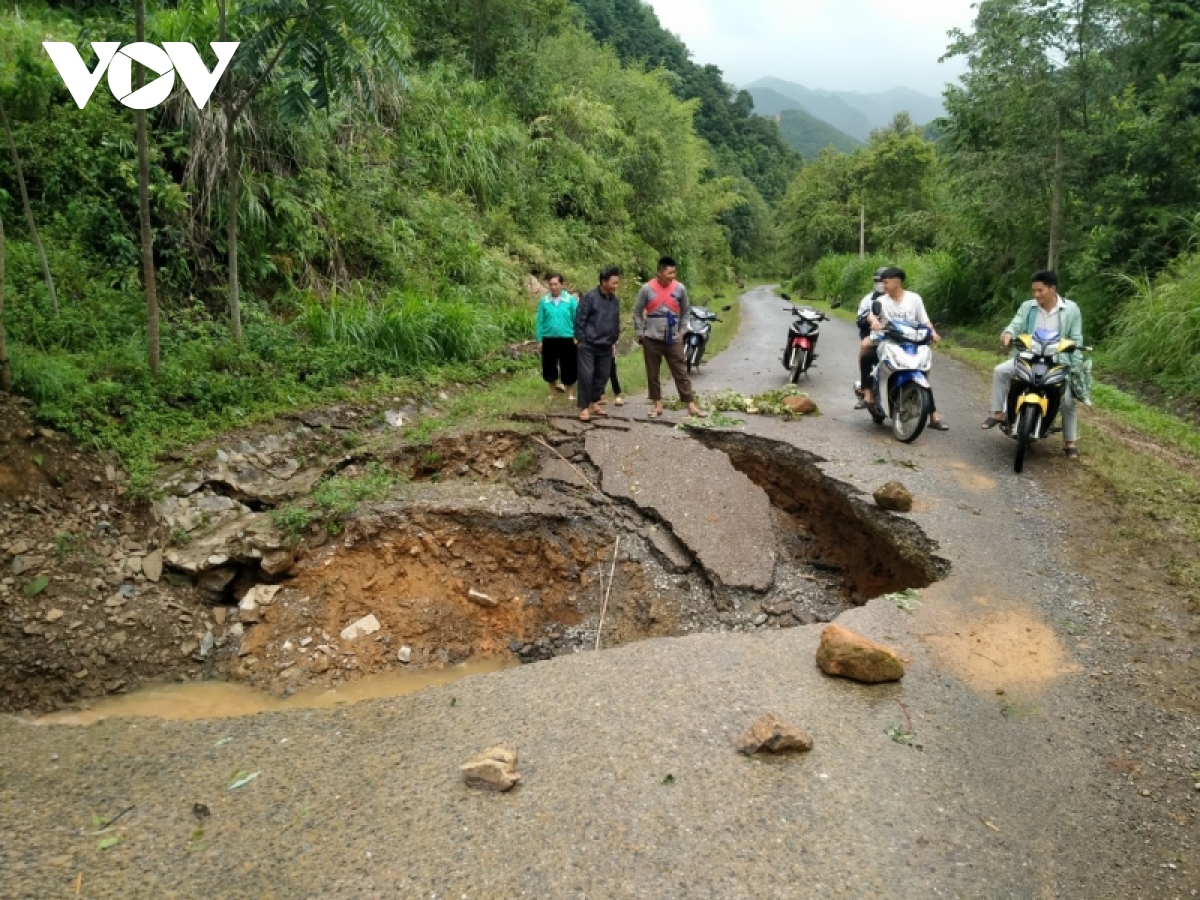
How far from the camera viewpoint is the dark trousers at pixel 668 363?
7.83 metres

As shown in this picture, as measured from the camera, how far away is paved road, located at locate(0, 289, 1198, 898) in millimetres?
2598

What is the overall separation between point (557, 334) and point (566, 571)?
342 centimetres

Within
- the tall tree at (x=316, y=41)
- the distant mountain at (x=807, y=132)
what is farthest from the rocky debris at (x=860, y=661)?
the distant mountain at (x=807, y=132)

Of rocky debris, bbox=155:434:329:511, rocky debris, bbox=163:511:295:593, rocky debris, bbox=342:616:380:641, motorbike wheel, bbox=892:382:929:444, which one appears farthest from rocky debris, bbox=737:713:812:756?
motorbike wheel, bbox=892:382:929:444

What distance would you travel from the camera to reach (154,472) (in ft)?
19.6

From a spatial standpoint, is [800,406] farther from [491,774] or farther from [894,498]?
[491,774]

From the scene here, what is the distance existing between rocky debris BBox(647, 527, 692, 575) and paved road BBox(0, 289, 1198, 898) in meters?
1.30

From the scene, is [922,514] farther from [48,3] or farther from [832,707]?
[48,3]

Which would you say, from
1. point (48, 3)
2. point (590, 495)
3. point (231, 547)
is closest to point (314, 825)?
point (231, 547)

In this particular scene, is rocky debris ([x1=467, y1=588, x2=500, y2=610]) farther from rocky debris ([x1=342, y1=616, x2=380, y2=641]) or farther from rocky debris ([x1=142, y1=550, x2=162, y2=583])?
rocky debris ([x1=142, y1=550, x2=162, y2=583])

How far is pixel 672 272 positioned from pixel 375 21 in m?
3.32

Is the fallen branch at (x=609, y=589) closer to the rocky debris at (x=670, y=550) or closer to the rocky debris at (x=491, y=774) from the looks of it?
the rocky debris at (x=670, y=550)

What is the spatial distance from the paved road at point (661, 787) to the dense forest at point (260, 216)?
3834 mm

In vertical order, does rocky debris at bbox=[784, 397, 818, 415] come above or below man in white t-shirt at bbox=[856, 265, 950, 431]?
below
